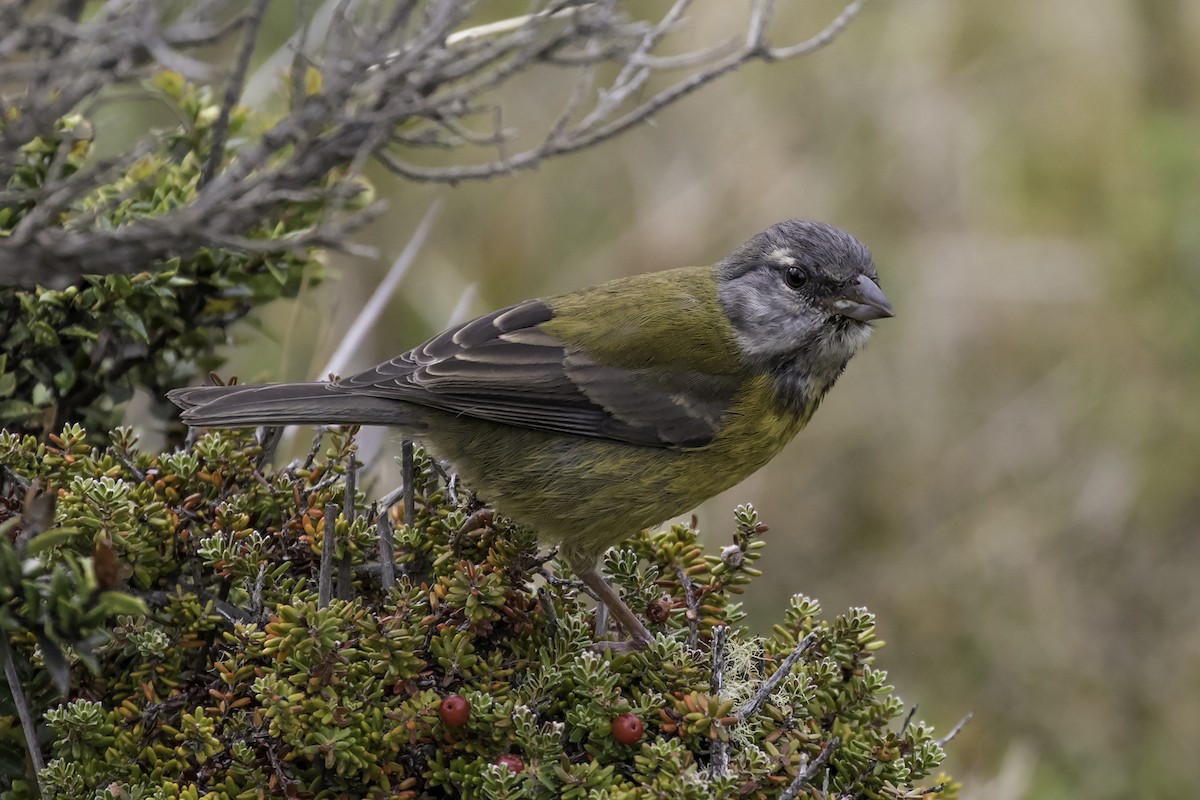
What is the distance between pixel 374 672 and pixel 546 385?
4.45 ft

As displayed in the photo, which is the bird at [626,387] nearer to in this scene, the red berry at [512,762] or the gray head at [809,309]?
the gray head at [809,309]

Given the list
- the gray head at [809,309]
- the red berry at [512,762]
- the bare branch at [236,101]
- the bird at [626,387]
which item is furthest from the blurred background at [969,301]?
the red berry at [512,762]

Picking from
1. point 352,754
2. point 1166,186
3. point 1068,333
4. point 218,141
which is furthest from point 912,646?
point 218,141

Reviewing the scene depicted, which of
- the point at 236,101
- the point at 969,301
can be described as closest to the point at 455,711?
the point at 236,101

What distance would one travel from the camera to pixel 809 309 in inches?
149

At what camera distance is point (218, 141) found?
2.13 metres

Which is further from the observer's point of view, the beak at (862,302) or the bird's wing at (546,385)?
the beak at (862,302)

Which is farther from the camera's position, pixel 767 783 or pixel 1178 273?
pixel 1178 273

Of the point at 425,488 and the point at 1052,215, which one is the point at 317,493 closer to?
the point at 425,488

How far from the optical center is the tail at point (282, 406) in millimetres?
2947

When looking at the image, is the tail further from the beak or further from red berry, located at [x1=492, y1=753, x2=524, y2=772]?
the beak

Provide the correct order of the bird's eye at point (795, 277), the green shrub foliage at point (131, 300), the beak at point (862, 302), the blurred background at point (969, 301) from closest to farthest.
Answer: the green shrub foliage at point (131, 300) < the beak at point (862, 302) < the bird's eye at point (795, 277) < the blurred background at point (969, 301)

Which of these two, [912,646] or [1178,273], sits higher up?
[1178,273]

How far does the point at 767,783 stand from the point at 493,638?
0.67 metres
